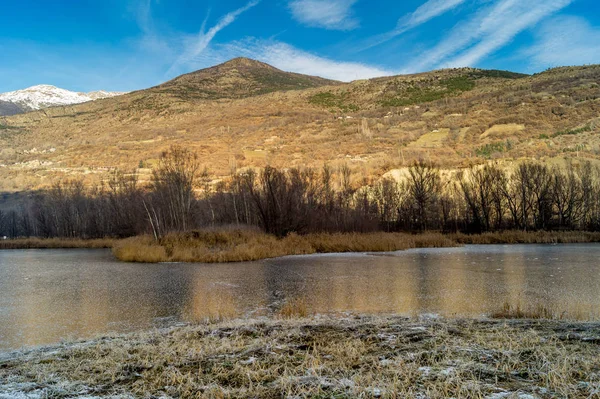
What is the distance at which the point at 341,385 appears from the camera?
3438 millimetres

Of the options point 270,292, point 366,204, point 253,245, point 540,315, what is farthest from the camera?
point 366,204

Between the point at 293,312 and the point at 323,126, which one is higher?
the point at 323,126

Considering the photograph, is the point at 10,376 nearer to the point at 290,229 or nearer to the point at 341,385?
the point at 341,385

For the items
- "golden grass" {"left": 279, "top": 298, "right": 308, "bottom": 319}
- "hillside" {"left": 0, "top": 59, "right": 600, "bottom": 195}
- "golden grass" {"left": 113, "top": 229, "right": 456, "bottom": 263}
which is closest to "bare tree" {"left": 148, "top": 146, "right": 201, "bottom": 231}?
"golden grass" {"left": 113, "top": 229, "right": 456, "bottom": 263}

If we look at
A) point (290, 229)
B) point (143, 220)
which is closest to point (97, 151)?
point (143, 220)

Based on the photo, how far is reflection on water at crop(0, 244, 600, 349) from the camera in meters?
8.17

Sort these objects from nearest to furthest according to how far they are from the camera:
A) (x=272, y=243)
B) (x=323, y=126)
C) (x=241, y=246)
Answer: (x=241, y=246)
(x=272, y=243)
(x=323, y=126)

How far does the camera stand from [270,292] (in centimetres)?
1115

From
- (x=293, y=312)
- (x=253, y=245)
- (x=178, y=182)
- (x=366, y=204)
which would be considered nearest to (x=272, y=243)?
(x=253, y=245)

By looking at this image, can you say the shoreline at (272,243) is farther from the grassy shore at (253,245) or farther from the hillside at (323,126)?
the hillside at (323,126)

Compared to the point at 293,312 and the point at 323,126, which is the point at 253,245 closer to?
the point at 293,312

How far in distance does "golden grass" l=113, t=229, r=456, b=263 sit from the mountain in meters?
84.8

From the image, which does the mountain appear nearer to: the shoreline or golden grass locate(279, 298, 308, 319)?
the shoreline

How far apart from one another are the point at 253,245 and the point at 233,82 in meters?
103
